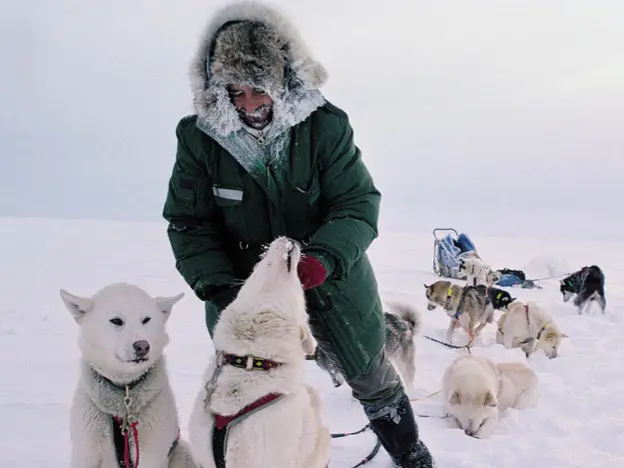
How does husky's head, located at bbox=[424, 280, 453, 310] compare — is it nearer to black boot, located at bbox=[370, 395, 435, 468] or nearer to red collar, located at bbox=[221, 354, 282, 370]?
black boot, located at bbox=[370, 395, 435, 468]

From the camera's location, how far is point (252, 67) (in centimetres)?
216

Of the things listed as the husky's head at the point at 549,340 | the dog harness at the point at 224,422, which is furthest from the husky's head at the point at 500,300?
the dog harness at the point at 224,422

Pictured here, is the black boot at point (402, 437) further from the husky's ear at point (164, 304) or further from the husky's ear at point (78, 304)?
the husky's ear at point (78, 304)

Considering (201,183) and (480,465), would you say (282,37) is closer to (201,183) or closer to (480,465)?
(201,183)

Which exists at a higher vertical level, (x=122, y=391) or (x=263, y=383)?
(x=263, y=383)

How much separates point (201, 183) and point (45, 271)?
10.3m

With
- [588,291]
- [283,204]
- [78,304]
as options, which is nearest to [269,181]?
[283,204]

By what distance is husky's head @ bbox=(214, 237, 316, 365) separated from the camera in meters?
2.00

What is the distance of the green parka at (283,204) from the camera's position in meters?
2.27

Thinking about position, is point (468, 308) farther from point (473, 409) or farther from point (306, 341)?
point (306, 341)

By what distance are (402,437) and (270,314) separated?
3.75 feet

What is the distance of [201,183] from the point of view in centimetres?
237

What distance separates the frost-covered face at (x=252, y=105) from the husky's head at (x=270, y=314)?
609 millimetres

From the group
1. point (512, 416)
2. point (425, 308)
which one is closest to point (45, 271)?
point (425, 308)
